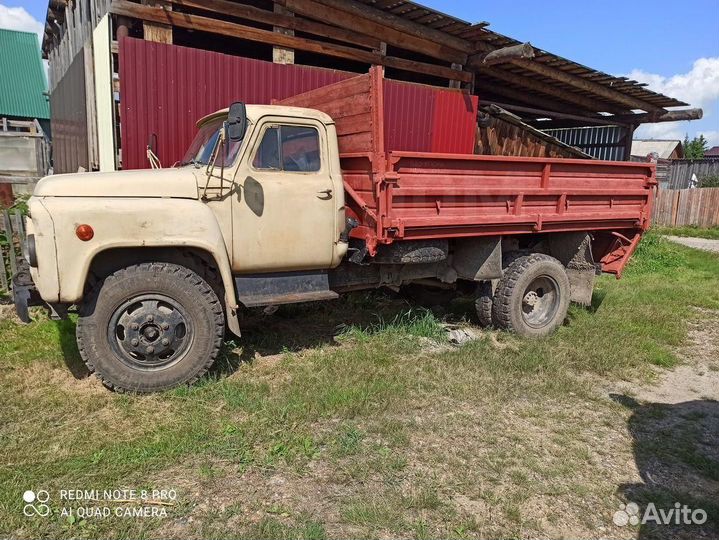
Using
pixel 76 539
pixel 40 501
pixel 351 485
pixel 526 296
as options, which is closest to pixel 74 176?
pixel 40 501

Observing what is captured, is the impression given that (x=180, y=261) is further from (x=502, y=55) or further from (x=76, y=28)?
(x=76, y=28)

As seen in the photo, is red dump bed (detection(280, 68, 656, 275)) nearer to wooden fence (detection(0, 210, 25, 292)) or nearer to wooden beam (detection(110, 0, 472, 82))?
wooden beam (detection(110, 0, 472, 82))

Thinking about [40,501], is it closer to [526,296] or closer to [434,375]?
[434,375]

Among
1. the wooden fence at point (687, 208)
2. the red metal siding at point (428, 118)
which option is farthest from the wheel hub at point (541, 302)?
the wooden fence at point (687, 208)

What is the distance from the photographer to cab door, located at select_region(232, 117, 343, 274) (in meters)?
4.29

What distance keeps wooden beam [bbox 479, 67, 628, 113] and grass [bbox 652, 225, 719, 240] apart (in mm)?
7144

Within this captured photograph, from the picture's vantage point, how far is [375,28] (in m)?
7.87

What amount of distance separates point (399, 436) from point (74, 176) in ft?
9.90

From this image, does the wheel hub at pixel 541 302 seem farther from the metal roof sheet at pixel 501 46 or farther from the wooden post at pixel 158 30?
the wooden post at pixel 158 30

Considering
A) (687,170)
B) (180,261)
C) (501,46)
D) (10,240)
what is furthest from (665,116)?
(687,170)

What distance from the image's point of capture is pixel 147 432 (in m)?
3.47

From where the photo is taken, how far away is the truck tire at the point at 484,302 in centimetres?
578

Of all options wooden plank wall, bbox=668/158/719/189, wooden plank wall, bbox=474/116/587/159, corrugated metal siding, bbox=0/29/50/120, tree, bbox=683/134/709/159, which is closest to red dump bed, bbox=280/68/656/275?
wooden plank wall, bbox=474/116/587/159

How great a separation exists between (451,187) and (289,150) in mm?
1520
